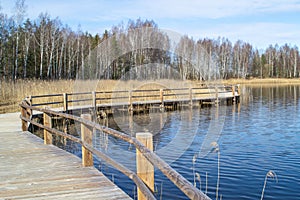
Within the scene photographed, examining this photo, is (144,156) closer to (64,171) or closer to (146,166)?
(146,166)

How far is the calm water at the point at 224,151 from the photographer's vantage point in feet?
23.8

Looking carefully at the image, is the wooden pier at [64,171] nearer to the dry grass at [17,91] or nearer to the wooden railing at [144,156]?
the wooden railing at [144,156]

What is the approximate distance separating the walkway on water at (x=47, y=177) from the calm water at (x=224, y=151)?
1342mm

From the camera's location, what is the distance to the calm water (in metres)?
7.24

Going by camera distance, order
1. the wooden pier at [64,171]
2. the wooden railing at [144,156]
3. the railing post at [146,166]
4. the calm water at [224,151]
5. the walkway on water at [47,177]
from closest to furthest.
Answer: the wooden railing at [144,156] < the wooden pier at [64,171] < the railing post at [146,166] < the walkway on water at [47,177] < the calm water at [224,151]

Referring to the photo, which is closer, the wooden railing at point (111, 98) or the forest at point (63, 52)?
the wooden railing at point (111, 98)

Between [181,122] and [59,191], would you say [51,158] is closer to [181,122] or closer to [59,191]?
[59,191]

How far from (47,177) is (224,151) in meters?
6.07

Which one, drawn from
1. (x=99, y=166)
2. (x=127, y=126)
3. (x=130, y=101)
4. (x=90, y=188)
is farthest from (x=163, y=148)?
(x=130, y=101)

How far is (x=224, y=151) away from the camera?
405 inches

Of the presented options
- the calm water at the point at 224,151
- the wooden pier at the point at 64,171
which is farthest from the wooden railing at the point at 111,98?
the wooden pier at the point at 64,171

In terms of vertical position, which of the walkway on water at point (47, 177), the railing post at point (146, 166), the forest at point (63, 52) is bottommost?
the walkway on water at point (47, 177)

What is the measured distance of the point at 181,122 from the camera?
16766mm

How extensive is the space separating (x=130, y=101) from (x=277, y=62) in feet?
211
